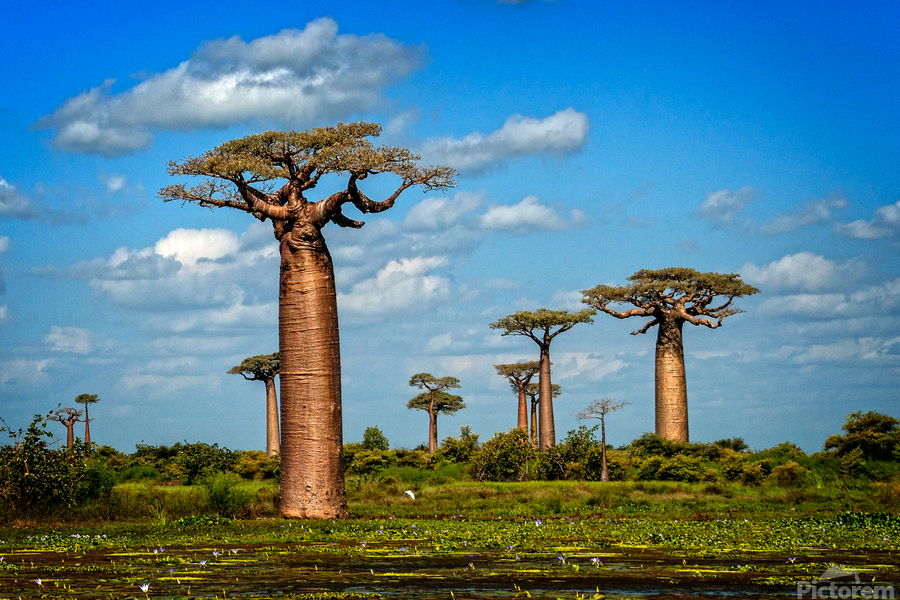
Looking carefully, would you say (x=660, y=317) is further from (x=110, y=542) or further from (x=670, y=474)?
(x=110, y=542)

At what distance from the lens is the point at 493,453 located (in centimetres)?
2308

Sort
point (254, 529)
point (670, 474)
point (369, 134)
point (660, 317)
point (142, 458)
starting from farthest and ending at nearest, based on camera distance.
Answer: point (142, 458) → point (660, 317) → point (670, 474) → point (369, 134) → point (254, 529)

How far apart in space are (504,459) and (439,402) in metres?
20.2

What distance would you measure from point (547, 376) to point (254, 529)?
19.8 meters

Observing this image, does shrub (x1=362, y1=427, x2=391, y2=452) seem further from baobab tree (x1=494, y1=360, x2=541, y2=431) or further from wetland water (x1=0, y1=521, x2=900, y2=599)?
wetland water (x1=0, y1=521, x2=900, y2=599)

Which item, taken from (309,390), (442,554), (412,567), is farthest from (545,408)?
(412,567)

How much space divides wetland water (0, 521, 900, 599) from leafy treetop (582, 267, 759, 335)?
19.9 meters

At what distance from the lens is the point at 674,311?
90.2 ft

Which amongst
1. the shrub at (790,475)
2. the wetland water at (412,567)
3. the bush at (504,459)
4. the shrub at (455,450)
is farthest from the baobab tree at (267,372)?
the wetland water at (412,567)

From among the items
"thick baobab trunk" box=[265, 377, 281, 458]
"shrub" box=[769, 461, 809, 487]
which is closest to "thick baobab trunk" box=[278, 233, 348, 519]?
"shrub" box=[769, 461, 809, 487]

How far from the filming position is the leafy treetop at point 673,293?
89.0ft

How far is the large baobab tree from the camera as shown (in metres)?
12.3

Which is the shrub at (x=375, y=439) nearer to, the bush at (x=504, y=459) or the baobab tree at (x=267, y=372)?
the baobab tree at (x=267, y=372)

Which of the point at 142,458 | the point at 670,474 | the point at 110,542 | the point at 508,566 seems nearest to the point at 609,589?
the point at 508,566
